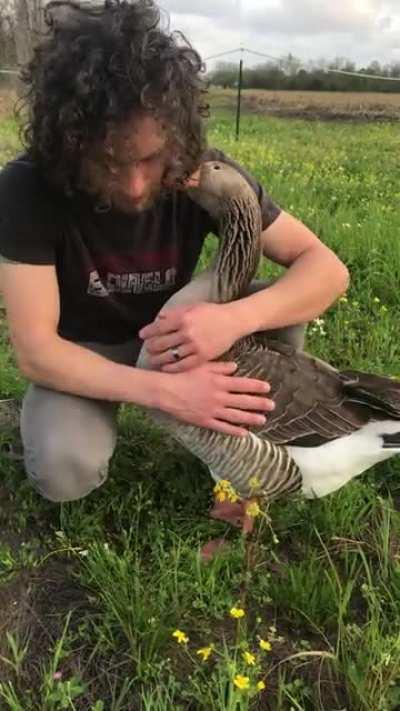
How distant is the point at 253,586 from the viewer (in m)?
1.79

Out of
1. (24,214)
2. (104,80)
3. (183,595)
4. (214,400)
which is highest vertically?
(104,80)

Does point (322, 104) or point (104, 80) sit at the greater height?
point (104, 80)

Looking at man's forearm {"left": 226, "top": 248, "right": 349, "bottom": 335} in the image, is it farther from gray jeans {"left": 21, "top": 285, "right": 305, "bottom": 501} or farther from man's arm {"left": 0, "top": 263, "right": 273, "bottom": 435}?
gray jeans {"left": 21, "top": 285, "right": 305, "bottom": 501}

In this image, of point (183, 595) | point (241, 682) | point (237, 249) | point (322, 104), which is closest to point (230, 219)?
point (237, 249)

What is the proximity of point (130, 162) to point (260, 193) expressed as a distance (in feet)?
Answer: 1.62

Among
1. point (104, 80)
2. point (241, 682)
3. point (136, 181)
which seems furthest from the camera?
point (136, 181)

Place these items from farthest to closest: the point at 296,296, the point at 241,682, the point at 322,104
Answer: the point at 322,104, the point at 296,296, the point at 241,682

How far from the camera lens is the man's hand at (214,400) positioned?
1.78 m

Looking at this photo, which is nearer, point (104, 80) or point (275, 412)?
point (104, 80)

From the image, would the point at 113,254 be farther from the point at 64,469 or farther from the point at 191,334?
the point at 64,469

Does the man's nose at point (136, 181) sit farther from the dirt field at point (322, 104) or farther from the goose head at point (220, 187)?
the dirt field at point (322, 104)

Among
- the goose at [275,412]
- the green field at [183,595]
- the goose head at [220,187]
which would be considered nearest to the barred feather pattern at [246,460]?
the goose at [275,412]

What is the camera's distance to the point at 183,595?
172cm

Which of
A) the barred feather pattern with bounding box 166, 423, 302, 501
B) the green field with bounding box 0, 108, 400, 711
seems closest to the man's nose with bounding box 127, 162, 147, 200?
the barred feather pattern with bounding box 166, 423, 302, 501
